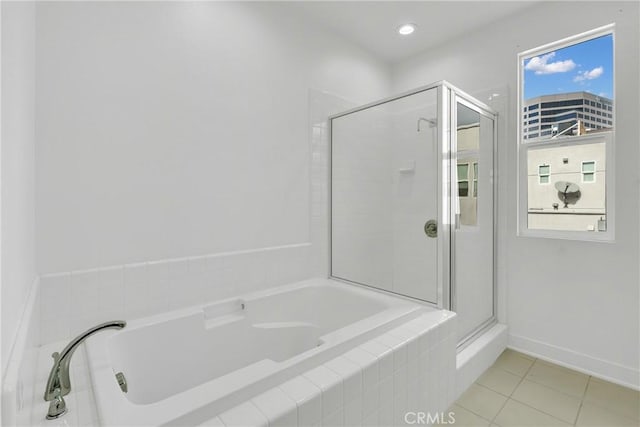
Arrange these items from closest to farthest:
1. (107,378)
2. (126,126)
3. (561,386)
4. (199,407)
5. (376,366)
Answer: (199,407) → (107,378) → (376,366) → (126,126) → (561,386)

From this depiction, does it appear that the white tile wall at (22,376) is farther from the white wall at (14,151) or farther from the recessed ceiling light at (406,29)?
the recessed ceiling light at (406,29)

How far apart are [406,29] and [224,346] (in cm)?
275

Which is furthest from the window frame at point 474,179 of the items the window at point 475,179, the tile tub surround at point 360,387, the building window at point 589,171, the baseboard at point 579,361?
the baseboard at point 579,361

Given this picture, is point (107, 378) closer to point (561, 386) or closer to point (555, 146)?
point (561, 386)

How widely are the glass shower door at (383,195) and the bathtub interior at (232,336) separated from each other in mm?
320

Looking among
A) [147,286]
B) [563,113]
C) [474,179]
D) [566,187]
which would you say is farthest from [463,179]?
[147,286]

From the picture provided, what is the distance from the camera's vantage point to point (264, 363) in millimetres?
1155

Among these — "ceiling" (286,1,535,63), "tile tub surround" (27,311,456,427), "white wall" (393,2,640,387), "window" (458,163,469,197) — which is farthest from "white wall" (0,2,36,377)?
"white wall" (393,2,640,387)

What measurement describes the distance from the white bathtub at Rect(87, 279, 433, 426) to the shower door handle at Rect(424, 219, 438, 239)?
0.49m

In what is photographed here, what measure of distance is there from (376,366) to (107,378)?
3.25ft

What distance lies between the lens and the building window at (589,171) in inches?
80.7

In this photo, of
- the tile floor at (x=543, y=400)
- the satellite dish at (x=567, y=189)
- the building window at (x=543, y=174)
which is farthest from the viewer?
the building window at (x=543, y=174)

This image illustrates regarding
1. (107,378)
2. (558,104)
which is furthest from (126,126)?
(558,104)

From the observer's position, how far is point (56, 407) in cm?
92
